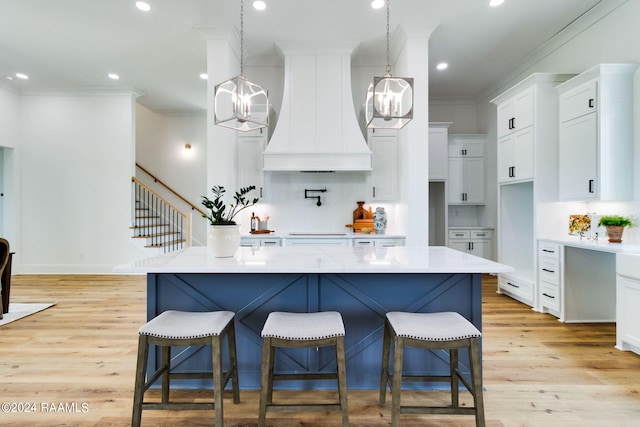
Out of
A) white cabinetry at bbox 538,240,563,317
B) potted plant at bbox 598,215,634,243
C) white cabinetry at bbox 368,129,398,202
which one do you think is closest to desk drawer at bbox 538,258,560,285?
white cabinetry at bbox 538,240,563,317

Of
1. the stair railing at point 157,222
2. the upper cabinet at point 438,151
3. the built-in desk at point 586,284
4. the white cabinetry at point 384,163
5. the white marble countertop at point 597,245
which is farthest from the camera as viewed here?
the stair railing at point 157,222

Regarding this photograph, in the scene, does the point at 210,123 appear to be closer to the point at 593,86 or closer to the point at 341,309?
the point at 341,309

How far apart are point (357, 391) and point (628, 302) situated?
2395 mm

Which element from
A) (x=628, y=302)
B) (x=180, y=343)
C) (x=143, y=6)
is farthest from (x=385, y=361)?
(x=143, y=6)

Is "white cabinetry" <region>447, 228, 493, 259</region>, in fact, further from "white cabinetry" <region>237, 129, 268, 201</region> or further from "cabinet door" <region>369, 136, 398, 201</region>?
"white cabinetry" <region>237, 129, 268, 201</region>

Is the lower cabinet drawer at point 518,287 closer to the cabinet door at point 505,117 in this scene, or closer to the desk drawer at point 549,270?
the desk drawer at point 549,270

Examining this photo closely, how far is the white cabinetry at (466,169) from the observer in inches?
239

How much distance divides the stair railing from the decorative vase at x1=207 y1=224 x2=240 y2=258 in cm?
383

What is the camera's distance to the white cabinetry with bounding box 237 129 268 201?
4.64m

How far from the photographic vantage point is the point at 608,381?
91.1 inches

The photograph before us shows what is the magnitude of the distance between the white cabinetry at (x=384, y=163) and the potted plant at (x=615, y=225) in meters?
2.27

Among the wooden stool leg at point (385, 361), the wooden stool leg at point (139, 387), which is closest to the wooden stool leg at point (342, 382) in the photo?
the wooden stool leg at point (385, 361)

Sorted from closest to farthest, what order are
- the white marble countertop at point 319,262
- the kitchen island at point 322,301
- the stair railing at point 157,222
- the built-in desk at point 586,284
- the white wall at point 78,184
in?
the white marble countertop at point 319,262
the kitchen island at point 322,301
the built-in desk at point 586,284
the white wall at point 78,184
the stair railing at point 157,222

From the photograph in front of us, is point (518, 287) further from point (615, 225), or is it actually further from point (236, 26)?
point (236, 26)
